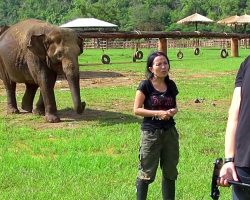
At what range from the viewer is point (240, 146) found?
10.8 feet

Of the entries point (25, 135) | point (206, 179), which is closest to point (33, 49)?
Result: point (25, 135)

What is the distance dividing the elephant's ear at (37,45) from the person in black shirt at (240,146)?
8.48 m

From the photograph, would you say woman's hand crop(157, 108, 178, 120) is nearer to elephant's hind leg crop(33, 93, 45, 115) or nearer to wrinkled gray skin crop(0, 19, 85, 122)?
wrinkled gray skin crop(0, 19, 85, 122)

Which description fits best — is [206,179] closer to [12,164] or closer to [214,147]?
[214,147]

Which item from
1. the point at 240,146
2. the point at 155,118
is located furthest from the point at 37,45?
the point at 240,146

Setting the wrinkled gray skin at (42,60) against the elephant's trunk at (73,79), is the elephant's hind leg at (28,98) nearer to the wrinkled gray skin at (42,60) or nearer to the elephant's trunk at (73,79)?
the wrinkled gray skin at (42,60)

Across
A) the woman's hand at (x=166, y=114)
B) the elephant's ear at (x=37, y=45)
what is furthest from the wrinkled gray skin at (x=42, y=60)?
the woman's hand at (x=166, y=114)

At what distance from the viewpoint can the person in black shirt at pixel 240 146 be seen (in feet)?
10.7

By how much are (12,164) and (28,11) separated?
14108cm

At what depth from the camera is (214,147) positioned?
27.5 ft

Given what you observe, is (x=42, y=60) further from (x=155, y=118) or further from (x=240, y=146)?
(x=240, y=146)

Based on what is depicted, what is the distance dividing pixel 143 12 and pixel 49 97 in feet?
327

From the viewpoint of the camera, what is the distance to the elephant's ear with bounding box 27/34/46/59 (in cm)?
1147

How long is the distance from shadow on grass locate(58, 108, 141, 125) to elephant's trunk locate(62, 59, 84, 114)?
616mm
